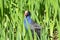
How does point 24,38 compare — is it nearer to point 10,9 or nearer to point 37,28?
point 37,28

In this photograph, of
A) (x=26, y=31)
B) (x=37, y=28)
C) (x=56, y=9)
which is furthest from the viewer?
(x=56, y=9)

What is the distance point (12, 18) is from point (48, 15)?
30cm

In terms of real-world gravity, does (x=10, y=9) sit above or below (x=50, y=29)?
above

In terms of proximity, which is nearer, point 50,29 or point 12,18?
point 12,18

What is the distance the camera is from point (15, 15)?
1285 mm

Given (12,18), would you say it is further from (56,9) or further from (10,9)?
(56,9)

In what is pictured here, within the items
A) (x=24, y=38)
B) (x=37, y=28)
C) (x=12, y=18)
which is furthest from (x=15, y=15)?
(x=24, y=38)

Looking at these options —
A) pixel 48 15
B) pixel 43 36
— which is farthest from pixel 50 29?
pixel 43 36

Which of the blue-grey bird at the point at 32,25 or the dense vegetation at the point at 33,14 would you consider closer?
the blue-grey bird at the point at 32,25

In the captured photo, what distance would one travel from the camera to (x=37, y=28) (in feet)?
4.19

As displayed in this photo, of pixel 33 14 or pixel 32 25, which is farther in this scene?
pixel 32 25

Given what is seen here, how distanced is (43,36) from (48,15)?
1.44 ft

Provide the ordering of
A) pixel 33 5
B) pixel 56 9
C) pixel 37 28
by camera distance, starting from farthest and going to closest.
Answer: pixel 33 5 < pixel 56 9 < pixel 37 28

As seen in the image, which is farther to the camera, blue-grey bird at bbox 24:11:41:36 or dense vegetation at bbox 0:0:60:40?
dense vegetation at bbox 0:0:60:40
